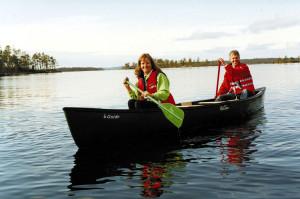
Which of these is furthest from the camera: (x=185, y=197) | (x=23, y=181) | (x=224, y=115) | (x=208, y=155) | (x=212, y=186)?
(x=224, y=115)

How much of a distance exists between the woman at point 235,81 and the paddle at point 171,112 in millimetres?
4486

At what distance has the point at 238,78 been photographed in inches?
564

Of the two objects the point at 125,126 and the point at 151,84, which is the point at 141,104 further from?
the point at 125,126

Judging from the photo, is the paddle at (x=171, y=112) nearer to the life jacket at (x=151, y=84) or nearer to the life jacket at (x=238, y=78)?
the life jacket at (x=151, y=84)

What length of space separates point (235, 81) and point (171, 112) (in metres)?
5.20

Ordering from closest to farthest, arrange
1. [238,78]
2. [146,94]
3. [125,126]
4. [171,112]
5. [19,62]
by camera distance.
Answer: [125,126] < [146,94] < [171,112] < [238,78] < [19,62]

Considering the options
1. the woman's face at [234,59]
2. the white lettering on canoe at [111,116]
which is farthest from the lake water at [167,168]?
the woman's face at [234,59]

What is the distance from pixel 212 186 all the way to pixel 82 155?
12.5 feet

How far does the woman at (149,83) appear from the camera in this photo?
→ 31.6 ft

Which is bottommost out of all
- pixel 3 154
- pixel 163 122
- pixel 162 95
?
pixel 3 154

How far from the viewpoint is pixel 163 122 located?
1011cm

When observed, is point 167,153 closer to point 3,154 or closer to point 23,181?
point 23,181

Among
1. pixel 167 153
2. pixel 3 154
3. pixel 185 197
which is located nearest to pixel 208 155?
pixel 167 153

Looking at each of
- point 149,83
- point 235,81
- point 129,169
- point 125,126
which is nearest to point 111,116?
point 125,126
